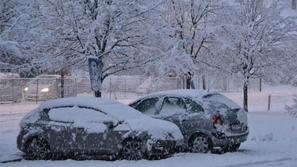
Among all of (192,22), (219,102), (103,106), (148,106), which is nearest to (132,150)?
(103,106)

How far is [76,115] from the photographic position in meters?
14.1

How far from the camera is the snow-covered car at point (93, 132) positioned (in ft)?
43.8

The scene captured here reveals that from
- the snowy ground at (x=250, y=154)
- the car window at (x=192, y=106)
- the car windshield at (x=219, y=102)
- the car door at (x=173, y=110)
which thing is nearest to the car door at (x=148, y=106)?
the car door at (x=173, y=110)

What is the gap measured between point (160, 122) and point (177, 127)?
1.40 ft

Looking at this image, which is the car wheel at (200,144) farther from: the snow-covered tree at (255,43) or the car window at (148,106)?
the snow-covered tree at (255,43)

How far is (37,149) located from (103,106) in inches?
71.7

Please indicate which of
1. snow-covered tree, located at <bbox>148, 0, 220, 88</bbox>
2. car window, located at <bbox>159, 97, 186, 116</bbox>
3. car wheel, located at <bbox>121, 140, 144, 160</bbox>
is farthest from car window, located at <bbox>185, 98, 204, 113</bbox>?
snow-covered tree, located at <bbox>148, 0, 220, 88</bbox>

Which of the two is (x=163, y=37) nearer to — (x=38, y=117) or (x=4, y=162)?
(x=38, y=117)

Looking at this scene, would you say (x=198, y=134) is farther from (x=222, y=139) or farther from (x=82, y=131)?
(x=82, y=131)

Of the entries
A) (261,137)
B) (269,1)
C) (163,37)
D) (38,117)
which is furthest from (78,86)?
(38,117)

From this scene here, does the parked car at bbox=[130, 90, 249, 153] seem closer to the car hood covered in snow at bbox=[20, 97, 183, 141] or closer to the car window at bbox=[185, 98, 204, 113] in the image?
the car window at bbox=[185, 98, 204, 113]

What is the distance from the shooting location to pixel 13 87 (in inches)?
1404

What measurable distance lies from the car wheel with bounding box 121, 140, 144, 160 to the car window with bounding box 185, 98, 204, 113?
2.15m

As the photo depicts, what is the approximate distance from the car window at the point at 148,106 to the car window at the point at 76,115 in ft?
6.48
